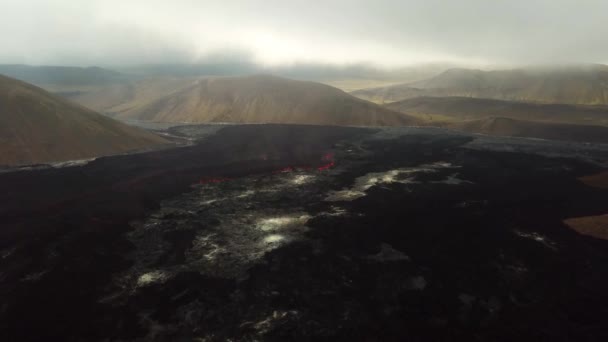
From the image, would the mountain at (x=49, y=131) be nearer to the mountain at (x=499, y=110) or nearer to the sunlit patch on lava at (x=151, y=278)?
the sunlit patch on lava at (x=151, y=278)

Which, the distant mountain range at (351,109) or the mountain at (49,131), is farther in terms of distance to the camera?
the distant mountain range at (351,109)

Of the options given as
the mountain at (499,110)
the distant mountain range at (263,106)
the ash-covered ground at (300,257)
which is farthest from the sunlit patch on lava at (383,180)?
the mountain at (499,110)

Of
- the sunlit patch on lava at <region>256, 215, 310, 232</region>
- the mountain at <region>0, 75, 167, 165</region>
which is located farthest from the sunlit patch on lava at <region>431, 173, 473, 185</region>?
the mountain at <region>0, 75, 167, 165</region>

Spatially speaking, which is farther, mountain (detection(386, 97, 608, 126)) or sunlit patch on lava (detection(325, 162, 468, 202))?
mountain (detection(386, 97, 608, 126))

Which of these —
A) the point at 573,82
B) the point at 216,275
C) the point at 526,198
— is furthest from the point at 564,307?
the point at 573,82

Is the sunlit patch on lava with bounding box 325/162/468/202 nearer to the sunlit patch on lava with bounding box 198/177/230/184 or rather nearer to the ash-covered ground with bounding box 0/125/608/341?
the ash-covered ground with bounding box 0/125/608/341

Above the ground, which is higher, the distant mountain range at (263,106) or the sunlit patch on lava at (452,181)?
the distant mountain range at (263,106)

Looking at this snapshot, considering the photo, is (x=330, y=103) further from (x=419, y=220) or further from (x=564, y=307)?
(x=564, y=307)
